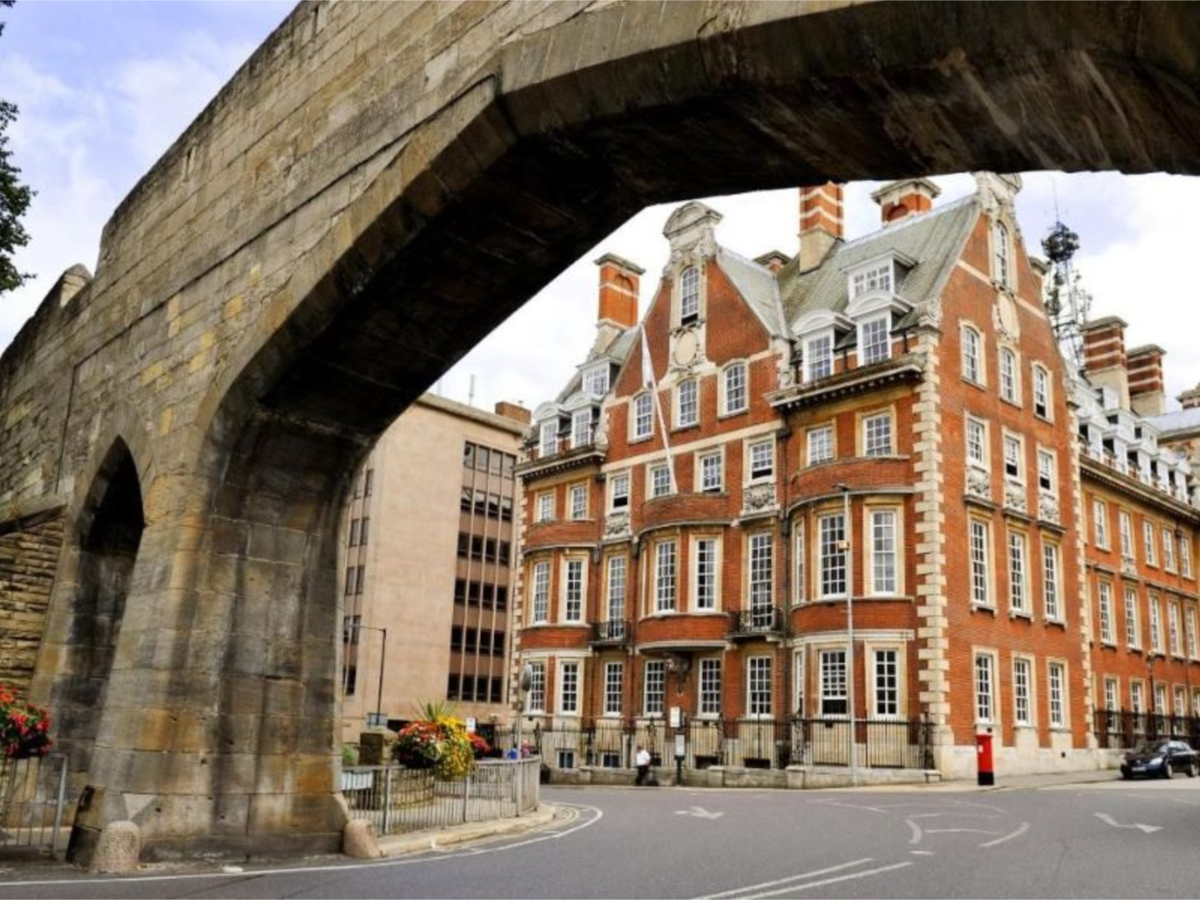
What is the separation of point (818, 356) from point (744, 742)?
12.1m

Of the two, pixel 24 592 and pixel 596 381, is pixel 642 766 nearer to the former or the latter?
pixel 596 381

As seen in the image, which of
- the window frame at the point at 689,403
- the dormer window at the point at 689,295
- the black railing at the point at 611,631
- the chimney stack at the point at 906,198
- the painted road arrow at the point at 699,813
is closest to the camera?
the painted road arrow at the point at 699,813

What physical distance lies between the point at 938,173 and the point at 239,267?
25.0 ft

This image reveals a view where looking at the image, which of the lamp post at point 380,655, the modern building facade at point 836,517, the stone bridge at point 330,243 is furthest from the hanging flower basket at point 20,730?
the lamp post at point 380,655

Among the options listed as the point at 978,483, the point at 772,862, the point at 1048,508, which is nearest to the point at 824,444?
the point at 978,483

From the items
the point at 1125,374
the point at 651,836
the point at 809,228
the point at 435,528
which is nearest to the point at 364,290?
the point at 651,836

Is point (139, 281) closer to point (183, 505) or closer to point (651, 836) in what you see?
point (183, 505)

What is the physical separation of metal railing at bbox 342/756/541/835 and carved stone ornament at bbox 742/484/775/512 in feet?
64.5

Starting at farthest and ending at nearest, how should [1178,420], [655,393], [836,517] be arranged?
[1178,420], [655,393], [836,517]

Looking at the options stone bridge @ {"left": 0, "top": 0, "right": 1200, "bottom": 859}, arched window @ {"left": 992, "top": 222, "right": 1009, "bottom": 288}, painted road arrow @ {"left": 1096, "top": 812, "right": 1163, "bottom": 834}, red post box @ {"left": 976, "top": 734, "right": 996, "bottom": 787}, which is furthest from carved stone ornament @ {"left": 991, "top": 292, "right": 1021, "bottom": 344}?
stone bridge @ {"left": 0, "top": 0, "right": 1200, "bottom": 859}

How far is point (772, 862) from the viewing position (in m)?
11.6

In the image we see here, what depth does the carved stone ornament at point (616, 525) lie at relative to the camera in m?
39.1

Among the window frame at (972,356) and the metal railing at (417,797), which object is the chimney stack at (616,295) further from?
the metal railing at (417,797)

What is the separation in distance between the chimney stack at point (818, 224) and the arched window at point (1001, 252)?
6.36 metres
